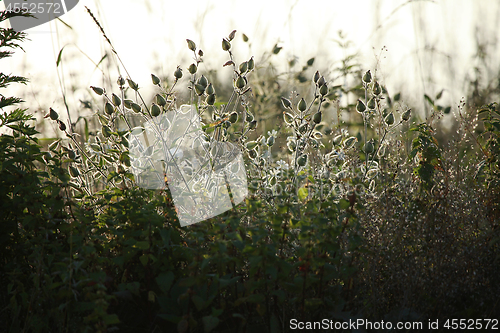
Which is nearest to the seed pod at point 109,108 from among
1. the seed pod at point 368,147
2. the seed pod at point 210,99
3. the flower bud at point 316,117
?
the seed pod at point 210,99

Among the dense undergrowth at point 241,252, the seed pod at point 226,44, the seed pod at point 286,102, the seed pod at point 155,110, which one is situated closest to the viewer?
the dense undergrowth at point 241,252

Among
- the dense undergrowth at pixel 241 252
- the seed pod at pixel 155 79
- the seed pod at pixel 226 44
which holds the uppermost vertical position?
the seed pod at pixel 226 44

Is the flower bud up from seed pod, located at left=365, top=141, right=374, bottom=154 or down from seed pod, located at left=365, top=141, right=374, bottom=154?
up

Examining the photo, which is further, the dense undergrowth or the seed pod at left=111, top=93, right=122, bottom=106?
the seed pod at left=111, top=93, right=122, bottom=106

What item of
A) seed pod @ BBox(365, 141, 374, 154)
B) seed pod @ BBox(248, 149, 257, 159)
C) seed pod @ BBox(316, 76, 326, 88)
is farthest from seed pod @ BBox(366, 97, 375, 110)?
seed pod @ BBox(248, 149, 257, 159)

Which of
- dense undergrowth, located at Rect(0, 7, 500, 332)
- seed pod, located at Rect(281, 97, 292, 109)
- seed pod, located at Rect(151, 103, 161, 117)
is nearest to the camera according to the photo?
dense undergrowth, located at Rect(0, 7, 500, 332)

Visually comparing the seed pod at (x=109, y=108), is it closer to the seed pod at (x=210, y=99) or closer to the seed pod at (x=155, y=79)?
the seed pod at (x=155, y=79)

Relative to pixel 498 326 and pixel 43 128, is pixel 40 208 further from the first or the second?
pixel 43 128

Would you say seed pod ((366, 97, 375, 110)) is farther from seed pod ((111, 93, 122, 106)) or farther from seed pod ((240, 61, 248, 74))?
seed pod ((111, 93, 122, 106))

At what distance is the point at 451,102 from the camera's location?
3789 millimetres

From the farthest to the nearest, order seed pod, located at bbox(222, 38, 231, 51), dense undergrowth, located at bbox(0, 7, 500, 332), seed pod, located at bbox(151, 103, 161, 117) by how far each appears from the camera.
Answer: seed pod, located at bbox(222, 38, 231, 51)
seed pod, located at bbox(151, 103, 161, 117)
dense undergrowth, located at bbox(0, 7, 500, 332)

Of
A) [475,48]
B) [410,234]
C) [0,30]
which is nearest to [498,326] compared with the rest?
[410,234]

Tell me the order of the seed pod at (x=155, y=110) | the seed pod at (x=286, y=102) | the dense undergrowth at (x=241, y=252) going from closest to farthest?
the dense undergrowth at (x=241, y=252) < the seed pod at (x=155, y=110) < the seed pod at (x=286, y=102)

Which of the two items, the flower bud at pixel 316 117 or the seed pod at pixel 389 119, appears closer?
the flower bud at pixel 316 117
